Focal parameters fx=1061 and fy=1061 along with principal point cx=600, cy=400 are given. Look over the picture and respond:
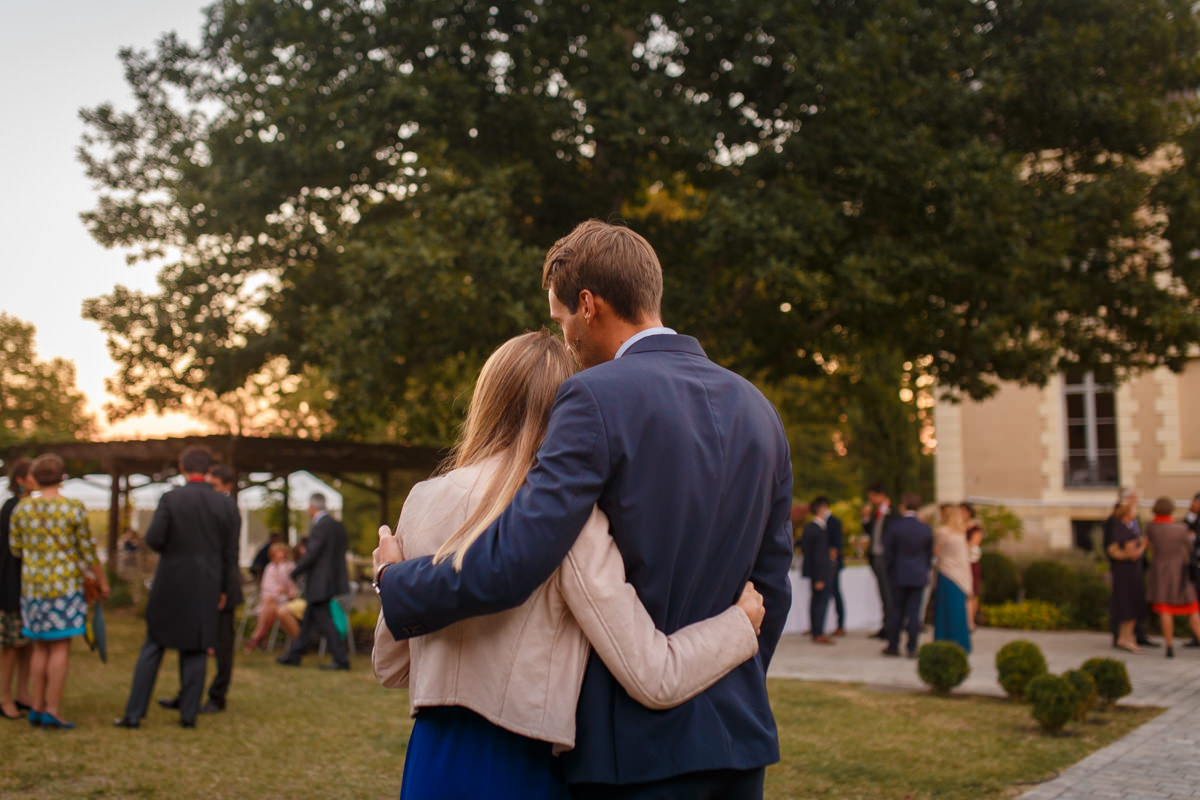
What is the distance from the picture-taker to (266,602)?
14.2m

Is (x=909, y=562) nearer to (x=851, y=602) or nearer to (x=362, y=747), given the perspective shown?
(x=851, y=602)

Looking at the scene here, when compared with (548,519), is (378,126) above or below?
above

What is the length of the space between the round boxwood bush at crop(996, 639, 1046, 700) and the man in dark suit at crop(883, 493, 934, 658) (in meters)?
3.92

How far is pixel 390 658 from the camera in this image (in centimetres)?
240

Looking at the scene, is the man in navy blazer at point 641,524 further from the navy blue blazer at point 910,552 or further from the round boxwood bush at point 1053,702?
the navy blue blazer at point 910,552

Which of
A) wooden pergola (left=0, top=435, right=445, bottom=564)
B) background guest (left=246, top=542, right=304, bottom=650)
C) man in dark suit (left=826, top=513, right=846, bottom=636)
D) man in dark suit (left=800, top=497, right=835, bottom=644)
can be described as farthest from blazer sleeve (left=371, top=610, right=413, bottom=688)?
wooden pergola (left=0, top=435, right=445, bottom=564)

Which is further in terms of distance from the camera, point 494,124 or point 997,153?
point 494,124

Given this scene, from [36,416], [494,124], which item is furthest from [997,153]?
[36,416]

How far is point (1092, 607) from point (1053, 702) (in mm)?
10223

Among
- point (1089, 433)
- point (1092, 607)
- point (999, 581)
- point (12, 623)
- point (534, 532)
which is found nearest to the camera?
point (534, 532)

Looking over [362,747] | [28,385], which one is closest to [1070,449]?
[362,747]

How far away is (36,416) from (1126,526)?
46811mm

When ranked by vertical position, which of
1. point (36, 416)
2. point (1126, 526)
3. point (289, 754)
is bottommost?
point (289, 754)

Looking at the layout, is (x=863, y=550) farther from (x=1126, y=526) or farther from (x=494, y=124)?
(x=494, y=124)
